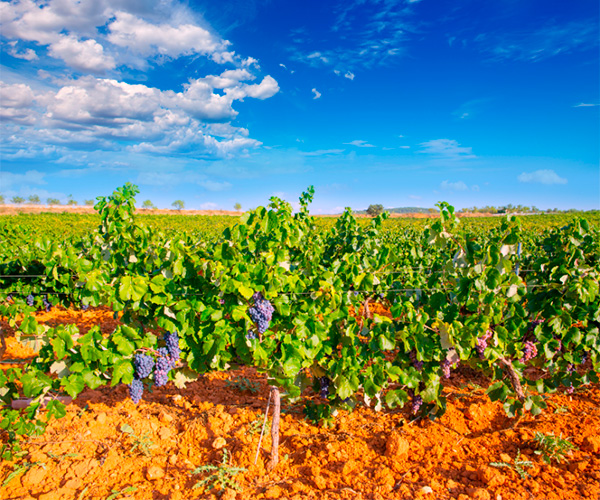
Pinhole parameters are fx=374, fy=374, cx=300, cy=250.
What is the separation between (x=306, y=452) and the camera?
151 inches

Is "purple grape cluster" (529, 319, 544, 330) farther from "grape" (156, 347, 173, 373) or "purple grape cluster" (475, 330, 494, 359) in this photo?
"grape" (156, 347, 173, 373)

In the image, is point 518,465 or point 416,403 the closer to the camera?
point 518,465

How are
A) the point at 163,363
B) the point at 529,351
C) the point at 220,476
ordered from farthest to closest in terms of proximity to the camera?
the point at 529,351
the point at 163,363
the point at 220,476

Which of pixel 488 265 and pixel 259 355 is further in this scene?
pixel 488 265

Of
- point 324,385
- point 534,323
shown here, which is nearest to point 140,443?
point 324,385

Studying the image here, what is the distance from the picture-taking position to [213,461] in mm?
3762

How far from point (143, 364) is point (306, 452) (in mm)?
1862

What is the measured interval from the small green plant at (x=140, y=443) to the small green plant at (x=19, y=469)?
775mm

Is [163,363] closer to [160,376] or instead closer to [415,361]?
[160,376]

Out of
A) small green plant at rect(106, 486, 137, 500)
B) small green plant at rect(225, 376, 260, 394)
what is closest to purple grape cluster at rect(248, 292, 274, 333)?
small green plant at rect(106, 486, 137, 500)

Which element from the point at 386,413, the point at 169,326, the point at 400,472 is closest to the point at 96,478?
the point at 169,326

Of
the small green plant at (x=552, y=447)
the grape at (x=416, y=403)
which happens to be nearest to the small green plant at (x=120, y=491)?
the grape at (x=416, y=403)

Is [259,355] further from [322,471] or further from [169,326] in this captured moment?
[322,471]

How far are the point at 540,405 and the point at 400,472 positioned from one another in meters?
1.70
